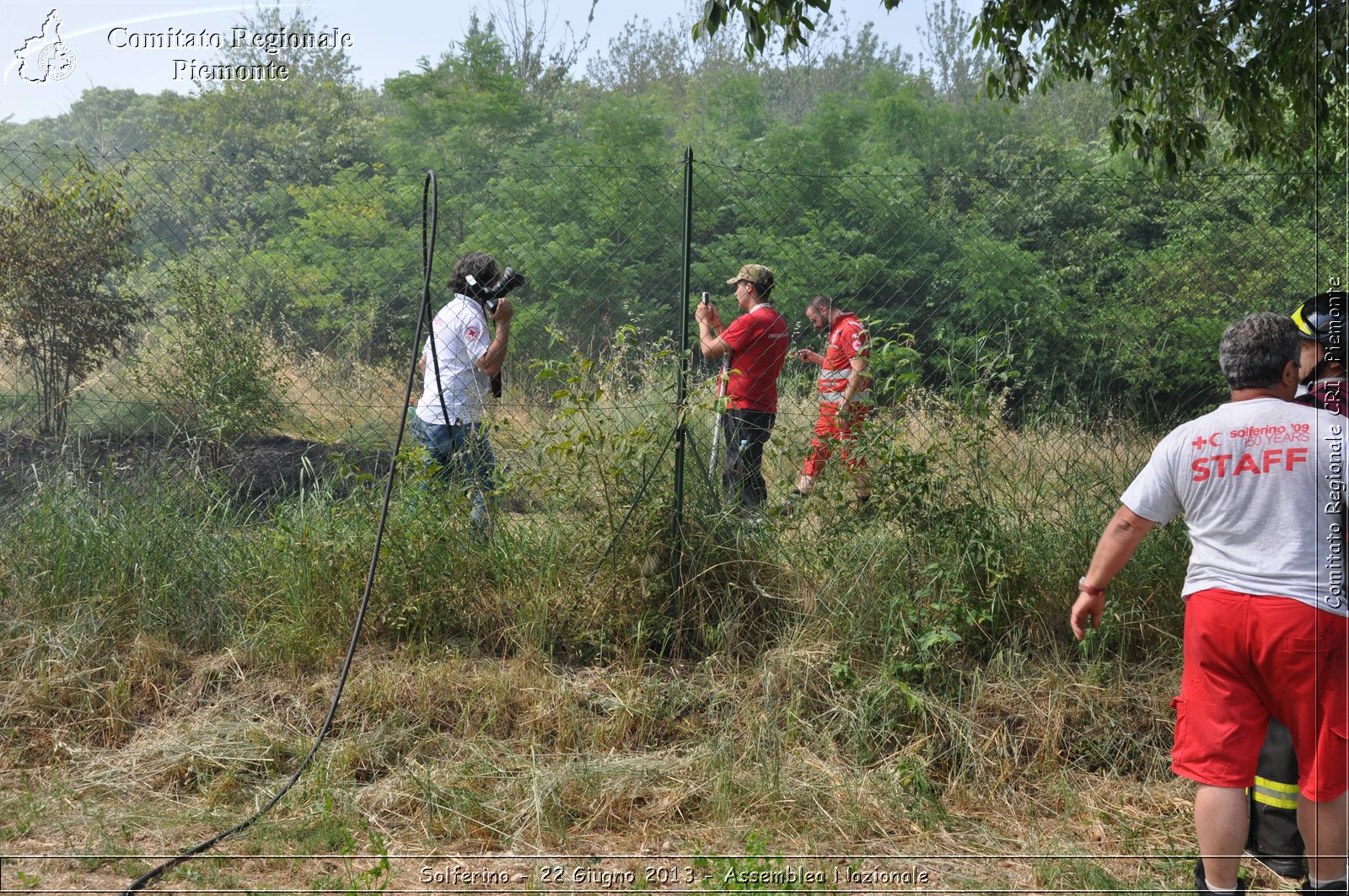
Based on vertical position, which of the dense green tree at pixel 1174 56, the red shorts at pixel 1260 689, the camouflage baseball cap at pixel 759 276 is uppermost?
the dense green tree at pixel 1174 56

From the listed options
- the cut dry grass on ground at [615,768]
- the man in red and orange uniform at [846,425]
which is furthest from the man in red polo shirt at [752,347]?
the cut dry grass on ground at [615,768]

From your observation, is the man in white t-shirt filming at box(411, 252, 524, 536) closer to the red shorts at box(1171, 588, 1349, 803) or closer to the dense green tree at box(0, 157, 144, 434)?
the dense green tree at box(0, 157, 144, 434)

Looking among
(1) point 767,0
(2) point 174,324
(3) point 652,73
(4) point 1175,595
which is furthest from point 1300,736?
(3) point 652,73

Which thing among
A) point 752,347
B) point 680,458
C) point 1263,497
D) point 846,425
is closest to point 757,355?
point 752,347

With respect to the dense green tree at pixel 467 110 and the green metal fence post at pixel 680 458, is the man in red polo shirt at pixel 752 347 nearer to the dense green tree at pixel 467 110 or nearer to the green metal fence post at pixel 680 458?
the green metal fence post at pixel 680 458

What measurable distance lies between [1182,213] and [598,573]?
4079 millimetres

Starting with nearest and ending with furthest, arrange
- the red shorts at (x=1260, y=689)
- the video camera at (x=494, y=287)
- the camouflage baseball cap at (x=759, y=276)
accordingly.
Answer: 1. the red shorts at (x=1260, y=689)
2. the video camera at (x=494, y=287)
3. the camouflage baseball cap at (x=759, y=276)

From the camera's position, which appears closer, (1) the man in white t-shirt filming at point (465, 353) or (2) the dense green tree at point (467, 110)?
→ (1) the man in white t-shirt filming at point (465, 353)

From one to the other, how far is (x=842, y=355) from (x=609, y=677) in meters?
2.27

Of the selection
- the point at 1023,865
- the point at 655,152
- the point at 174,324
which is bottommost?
the point at 1023,865

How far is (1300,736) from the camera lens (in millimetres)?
2715

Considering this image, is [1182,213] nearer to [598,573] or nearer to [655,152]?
[598,573]

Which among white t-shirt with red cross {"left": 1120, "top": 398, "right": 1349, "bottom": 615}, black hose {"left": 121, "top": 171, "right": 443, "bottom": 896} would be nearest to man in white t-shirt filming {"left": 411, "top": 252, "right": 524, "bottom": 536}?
black hose {"left": 121, "top": 171, "right": 443, "bottom": 896}

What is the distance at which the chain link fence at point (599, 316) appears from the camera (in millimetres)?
4372
